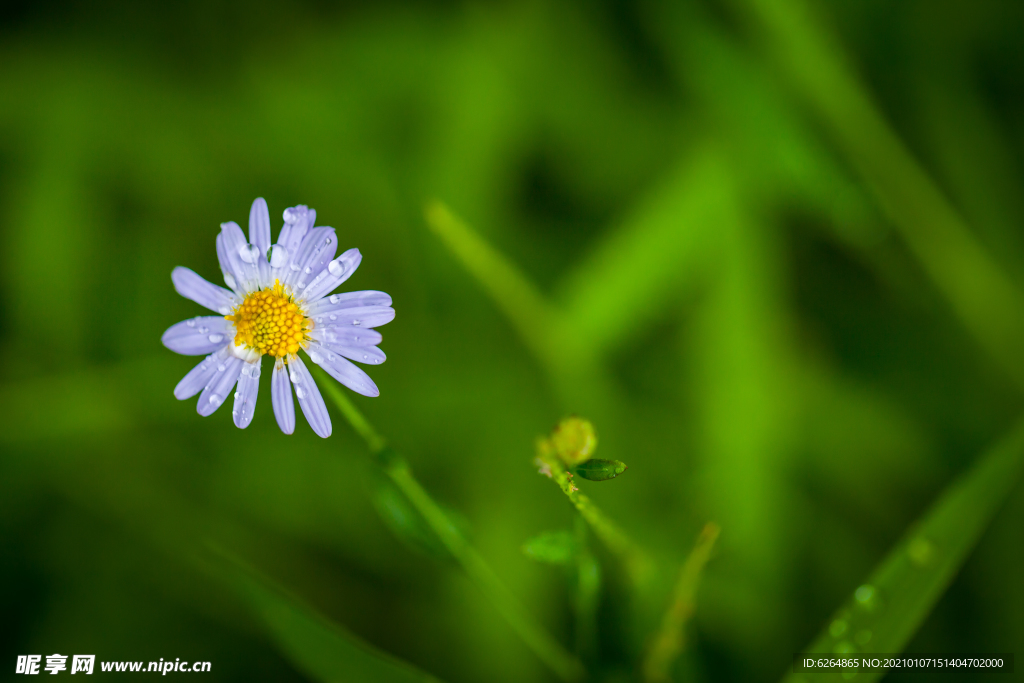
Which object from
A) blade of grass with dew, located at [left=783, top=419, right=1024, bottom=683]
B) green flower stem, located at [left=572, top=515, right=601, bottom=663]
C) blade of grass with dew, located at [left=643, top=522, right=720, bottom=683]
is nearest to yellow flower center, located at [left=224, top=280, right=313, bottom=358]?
green flower stem, located at [left=572, top=515, right=601, bottom=663]

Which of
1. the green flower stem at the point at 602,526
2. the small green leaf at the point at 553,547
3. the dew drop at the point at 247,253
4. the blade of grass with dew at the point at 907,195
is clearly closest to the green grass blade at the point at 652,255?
the blade of grass with dew at the point at 907,195

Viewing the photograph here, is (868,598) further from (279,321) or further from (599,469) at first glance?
(279,321)

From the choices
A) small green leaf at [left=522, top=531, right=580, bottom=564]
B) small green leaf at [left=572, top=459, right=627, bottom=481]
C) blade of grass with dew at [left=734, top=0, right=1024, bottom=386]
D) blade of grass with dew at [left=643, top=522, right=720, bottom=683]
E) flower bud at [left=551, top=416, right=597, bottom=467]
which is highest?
blade of grass with dew at [left=734, top=0, right=1024, bottom=386]

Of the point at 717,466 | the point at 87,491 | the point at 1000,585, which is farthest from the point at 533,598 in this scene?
the point at 87,491

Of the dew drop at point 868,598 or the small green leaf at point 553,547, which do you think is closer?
the small green leaf at point 553,547

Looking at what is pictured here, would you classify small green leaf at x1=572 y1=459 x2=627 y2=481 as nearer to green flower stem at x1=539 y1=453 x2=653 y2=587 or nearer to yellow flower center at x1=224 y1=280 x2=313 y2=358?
green flower stem at x1=539 y1=453 x2=653 y2=587

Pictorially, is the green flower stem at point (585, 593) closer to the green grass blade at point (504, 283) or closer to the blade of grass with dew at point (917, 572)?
the blade of grass with dew at point (917, 572)

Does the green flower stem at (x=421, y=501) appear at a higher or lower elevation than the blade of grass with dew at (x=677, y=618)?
higher

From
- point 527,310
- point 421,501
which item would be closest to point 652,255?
point 527,310
